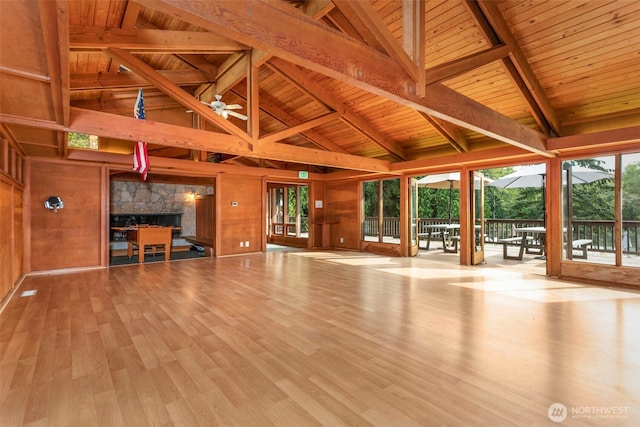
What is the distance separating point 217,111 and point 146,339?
148 inches

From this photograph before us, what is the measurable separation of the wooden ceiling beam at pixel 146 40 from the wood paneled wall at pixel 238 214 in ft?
12.3

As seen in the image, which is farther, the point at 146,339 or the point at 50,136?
the point at 50,136

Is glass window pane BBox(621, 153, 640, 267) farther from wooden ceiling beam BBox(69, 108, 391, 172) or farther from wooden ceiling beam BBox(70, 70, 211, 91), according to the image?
wooden ceiling beam BBox(70, 70, 211, 91)

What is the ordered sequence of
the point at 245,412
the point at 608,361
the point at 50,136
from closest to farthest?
the point at 245,412 < the point at 608,361 < the point at 50,136

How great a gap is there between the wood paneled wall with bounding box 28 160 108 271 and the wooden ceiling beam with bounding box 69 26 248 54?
3.13 metres

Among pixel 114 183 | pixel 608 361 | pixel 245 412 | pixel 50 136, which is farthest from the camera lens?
pixel 114 183

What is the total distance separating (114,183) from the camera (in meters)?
9.36

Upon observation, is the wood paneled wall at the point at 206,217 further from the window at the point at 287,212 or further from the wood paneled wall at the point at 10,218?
the wood paneled wall at the point at 10,218

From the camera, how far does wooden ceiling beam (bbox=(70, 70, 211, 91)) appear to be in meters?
5.24

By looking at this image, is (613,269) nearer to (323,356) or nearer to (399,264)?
(399,264)

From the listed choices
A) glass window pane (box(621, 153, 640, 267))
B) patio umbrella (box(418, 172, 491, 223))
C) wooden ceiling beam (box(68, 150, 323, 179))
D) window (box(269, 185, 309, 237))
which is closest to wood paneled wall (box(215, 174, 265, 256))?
wooden ceiling beam (box(68, 150, 323, 179))

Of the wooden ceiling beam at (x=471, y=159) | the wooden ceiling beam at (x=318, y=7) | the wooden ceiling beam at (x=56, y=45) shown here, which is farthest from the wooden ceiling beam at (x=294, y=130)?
the wooden ceiling beam at (x=56, y=45)

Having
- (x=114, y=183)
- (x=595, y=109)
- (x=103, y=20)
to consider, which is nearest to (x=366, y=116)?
(x=595, y=109)

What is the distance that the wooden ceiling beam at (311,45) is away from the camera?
1.57m
